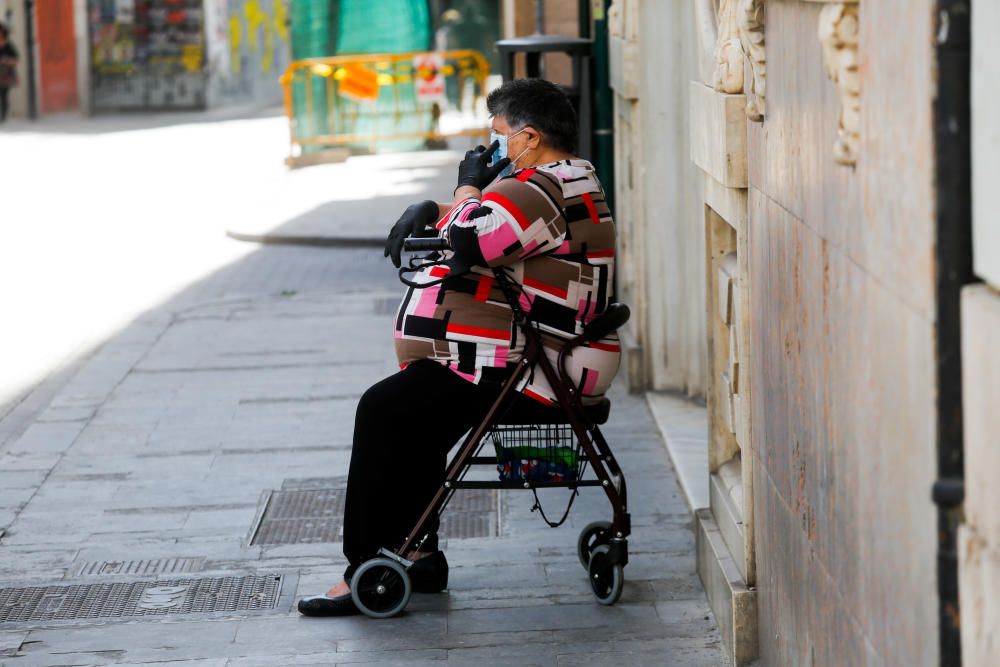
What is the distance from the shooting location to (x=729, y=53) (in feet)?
14.0

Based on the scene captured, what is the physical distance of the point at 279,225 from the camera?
15.1 meters

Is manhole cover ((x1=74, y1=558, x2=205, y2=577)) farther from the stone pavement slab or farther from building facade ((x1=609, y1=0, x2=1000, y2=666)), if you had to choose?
building facade ((x1=609, y1=0, x2=1000, y2=666))

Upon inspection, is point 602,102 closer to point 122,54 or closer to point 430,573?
point 430,573

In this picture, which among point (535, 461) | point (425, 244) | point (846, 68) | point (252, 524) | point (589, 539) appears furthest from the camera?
point (252, 524)

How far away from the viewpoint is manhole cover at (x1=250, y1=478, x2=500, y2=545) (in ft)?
19.1

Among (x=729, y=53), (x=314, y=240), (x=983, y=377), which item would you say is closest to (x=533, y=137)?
(x=729, y=53)

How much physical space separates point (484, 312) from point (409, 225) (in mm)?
346

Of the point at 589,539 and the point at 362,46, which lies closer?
the point at 589,539

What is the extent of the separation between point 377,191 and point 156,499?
1171 centimetres

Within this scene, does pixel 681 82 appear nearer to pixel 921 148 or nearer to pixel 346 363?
pixel 346 363

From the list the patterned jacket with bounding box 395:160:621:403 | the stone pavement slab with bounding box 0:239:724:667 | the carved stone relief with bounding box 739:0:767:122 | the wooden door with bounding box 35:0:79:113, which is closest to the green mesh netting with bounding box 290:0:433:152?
the stone pavement slab with bounding box 0:239:724:667

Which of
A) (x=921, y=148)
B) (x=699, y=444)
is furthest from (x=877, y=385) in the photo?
(x=699, y=444)

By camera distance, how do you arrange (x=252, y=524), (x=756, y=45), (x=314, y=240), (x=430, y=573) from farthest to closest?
1. (x=314, y=240)
2. (x=252, y=524)
3. (x=430, y=573)
4. (x=756, y=45)

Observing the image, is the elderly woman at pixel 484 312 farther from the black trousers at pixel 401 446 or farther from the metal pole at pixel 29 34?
the metal pole at pixel 29 34
